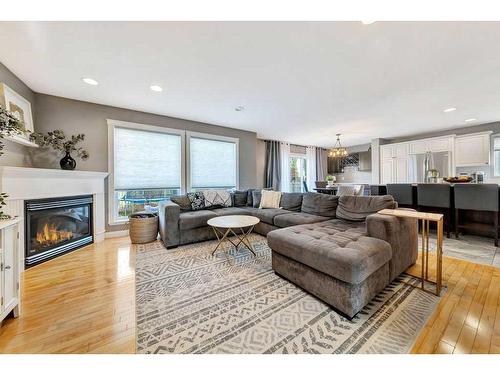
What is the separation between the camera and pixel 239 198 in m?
4.45

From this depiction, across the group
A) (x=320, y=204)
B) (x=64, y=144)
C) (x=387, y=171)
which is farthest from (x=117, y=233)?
(x=387, y=171)

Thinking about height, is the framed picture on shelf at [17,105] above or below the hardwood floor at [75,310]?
above

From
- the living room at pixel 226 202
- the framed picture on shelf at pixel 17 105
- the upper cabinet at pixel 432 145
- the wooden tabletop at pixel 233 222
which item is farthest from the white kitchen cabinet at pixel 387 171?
the framed picture on shelf at pixel 17 105

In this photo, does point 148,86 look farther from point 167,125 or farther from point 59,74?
point 167,125

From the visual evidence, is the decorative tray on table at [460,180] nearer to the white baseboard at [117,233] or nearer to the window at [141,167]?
the window at [141,167]

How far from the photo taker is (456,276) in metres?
2.05

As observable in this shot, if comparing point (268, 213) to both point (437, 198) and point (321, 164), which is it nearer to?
point (437, 198)

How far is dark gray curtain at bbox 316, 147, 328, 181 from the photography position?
7884 millimetres

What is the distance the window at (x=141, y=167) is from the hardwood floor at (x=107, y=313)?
1.55 meters

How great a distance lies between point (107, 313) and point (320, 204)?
299 cm

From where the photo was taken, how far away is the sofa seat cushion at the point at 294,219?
9.72ft

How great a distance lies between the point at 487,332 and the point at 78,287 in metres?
3.36

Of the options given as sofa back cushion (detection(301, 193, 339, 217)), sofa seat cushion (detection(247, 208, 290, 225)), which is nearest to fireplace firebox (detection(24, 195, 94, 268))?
sofa seat cushion (detection(247, 208, 290, 225))
